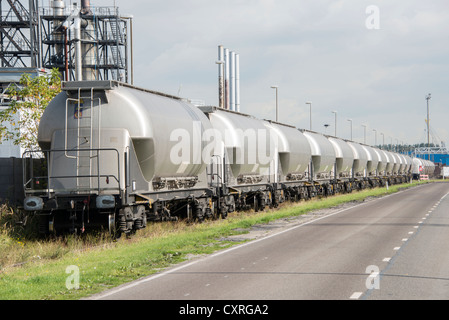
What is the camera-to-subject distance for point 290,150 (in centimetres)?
3191

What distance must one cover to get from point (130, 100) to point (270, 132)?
13.9 metres

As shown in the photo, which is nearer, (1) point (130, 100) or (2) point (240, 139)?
(1) point (130, 100)

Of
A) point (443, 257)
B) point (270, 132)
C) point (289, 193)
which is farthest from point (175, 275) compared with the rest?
point (289, 193)

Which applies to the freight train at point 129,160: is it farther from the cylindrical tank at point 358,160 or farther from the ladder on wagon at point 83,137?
the cylindrical tank at point 358,160

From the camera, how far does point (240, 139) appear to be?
25.0m

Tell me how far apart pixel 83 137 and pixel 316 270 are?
780cm

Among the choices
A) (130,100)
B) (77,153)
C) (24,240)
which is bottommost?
(24,240)

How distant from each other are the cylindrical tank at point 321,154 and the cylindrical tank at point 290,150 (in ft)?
8.36

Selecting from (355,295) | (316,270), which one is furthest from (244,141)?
(355,295)

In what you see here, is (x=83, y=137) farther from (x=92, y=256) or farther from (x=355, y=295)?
(x=355, y=295)
